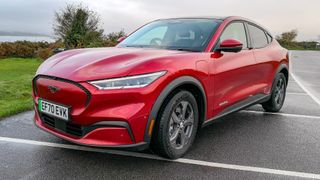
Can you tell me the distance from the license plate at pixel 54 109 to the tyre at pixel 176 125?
92 centimetres

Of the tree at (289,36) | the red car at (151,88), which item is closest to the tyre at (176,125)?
the red car at (151,88)

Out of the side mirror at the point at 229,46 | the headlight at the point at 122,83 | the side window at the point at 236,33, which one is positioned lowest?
the headlight at the point at 122,83

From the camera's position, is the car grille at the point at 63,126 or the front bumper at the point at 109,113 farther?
the car grille at the point at 63,126

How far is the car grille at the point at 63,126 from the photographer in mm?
3754

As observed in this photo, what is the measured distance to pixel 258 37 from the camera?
6.11 m

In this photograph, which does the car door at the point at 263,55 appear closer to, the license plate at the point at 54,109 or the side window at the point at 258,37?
the side window at the point at 258,37

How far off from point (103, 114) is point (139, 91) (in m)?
0.40

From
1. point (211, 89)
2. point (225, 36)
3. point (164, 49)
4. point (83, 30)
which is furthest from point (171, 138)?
point (83, 30)

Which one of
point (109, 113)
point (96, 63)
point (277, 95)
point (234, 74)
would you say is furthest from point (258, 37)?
point (109, 113)

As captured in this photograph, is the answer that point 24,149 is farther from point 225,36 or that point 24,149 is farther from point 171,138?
point 225,36

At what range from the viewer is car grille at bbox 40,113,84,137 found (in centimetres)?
375

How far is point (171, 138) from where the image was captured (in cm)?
409

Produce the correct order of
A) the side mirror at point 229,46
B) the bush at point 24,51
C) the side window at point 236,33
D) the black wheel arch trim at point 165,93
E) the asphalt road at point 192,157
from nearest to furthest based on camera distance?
the black wheel arch trim at point 165,93
the asphalt road at point 192,157
the side mirror at point 229,46
the side window at point 236,33
the bush at point 24,51

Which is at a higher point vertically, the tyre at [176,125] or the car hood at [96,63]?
the car hood at [96,63]
